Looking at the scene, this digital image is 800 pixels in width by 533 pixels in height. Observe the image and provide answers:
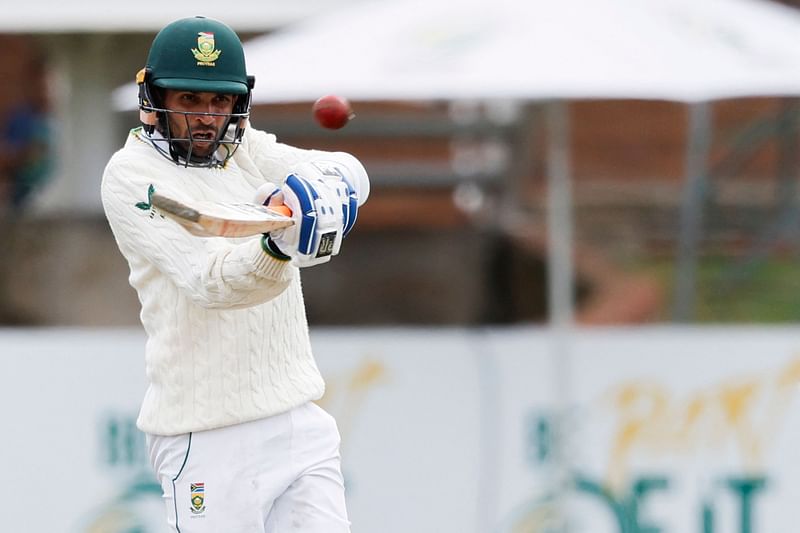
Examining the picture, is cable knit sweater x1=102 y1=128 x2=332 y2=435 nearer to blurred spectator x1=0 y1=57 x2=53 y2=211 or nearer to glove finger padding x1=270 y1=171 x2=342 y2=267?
glove finger padding x1=270 y1=171 x2=342 y2=267

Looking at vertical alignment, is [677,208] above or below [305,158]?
below

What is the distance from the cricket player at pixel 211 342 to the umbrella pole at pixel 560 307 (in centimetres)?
245

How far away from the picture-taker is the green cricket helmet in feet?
9.09

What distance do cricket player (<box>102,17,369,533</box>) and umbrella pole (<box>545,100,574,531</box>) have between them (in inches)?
96.3

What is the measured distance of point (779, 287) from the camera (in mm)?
9180

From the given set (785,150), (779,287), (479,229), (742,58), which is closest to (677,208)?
(785,150)

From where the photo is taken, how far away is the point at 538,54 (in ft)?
15.6

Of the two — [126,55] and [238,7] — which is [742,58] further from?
[126,55]

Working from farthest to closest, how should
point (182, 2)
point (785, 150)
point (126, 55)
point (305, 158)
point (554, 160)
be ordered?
point (785, 150) → point (126, 55) → point (182, 2) → point (554, 160) → point (305, 158)

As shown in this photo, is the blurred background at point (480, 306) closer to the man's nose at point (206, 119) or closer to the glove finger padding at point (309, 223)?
the man's nose at point (206, 119)

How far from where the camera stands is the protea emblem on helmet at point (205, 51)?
2.77m

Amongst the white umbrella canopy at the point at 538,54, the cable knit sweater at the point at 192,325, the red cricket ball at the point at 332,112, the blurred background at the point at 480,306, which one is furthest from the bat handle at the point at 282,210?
the blurred background at the point at 480,306

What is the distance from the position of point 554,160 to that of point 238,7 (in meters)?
3.04

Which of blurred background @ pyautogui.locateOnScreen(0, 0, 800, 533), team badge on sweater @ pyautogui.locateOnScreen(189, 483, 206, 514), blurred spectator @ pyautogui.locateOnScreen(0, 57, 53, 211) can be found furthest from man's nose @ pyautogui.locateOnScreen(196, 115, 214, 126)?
blurred spectator @ pyautogui.locateOnScreen(0, 57, 53, 211)
